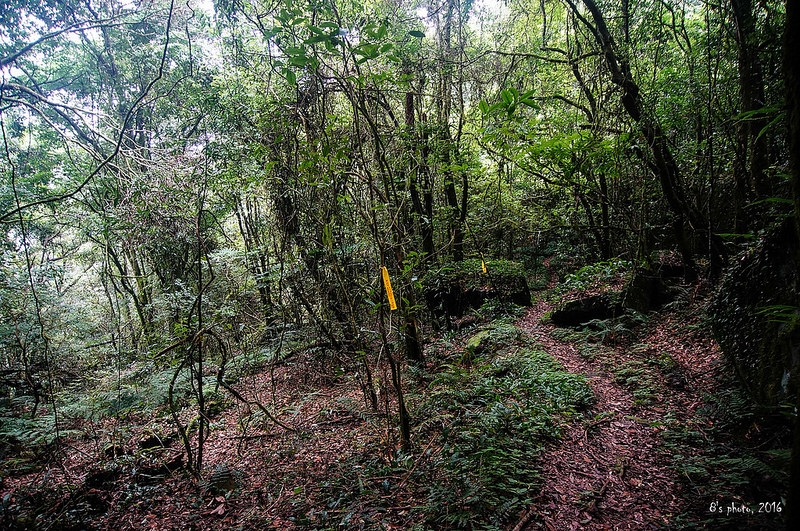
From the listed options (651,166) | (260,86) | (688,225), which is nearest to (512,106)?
(651,166)

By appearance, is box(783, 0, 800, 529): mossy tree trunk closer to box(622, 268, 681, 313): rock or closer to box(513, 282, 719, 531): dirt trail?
box(513, 282, 719, 531): dirt trail

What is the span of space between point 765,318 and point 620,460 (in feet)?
5.98

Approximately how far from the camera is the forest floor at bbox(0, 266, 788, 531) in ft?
9.26

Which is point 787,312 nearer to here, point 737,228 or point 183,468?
point 737,228

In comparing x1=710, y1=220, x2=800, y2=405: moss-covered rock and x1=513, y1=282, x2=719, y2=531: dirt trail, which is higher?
x1=710, y1=220, x2=800, y2=405: moss-covered rock

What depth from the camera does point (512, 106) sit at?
3363 mm

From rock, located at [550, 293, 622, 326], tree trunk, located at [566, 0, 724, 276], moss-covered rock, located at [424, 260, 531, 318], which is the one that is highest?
tree trunk, located at [566, 0, 724, 276]

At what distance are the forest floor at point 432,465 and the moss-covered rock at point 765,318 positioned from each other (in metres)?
0.30

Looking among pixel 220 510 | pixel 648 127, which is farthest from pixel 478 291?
pixel 220 510

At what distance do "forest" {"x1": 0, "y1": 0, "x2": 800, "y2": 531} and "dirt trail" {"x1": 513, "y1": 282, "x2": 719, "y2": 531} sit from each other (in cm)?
3

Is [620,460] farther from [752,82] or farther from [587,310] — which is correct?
[752,82]

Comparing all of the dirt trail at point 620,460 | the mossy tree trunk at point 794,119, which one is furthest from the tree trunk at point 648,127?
the mossy tree trunk at point 794,119

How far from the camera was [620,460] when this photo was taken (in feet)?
11.4

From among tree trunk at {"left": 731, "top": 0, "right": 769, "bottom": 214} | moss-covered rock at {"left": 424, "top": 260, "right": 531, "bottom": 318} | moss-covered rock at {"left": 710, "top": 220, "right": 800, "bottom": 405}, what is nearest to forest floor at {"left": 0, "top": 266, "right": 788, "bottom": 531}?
moss-covered rock at {"left": 710, "top": 220, "right": 800, "bottom": 405}
